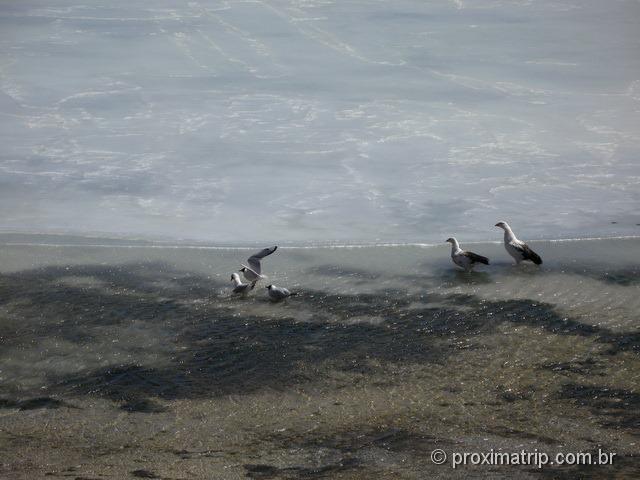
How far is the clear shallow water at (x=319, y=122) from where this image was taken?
426 inches

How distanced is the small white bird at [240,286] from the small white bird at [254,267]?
68 mm

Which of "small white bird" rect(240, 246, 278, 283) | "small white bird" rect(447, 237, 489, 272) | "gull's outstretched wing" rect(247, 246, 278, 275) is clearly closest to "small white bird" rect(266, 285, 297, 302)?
"small white bird" rect(240, 246, 278, 283)

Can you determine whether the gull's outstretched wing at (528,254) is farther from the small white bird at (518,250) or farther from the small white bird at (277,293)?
the small white bird at (277,293)

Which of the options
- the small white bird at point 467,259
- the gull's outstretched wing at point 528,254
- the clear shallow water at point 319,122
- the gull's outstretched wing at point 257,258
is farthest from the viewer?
the clear shallow water at point 319,122

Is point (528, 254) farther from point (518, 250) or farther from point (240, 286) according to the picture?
point (240, 286)

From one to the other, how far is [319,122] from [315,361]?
7766 mm

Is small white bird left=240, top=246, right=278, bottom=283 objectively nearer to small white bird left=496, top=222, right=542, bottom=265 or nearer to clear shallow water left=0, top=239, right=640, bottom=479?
clear shallow water left=0, top=239, right=640, bottom=479

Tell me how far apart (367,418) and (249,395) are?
34.4 inches

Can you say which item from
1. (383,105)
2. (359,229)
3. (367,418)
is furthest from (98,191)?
(367,418)

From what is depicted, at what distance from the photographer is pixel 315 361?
706 centimetres

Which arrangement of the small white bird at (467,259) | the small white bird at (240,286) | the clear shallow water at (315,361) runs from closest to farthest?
the clear shallow water at (315,361) → the small white bird at (240,286) → the small white bird at (467,259)

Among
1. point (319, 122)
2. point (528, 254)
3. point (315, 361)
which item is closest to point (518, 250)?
point (528, 254)

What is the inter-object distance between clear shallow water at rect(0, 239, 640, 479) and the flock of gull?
4.1 inches

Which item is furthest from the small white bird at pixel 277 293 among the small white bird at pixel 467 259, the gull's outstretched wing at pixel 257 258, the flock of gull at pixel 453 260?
the small white bird at pixel 467 259
